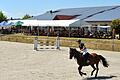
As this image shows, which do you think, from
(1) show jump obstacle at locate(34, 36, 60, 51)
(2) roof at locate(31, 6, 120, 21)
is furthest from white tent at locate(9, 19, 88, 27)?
(2) roof at locate(31, 6, 120, 21)

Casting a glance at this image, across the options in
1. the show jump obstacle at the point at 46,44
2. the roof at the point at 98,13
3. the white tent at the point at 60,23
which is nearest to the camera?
the show jump obstacle at the point at 46,44

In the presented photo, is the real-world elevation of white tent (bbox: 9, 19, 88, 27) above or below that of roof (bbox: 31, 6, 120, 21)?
below

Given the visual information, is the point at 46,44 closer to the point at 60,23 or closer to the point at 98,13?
the point at 60,23

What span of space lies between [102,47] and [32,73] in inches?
721

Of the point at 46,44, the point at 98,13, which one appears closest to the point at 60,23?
the point at 46,44

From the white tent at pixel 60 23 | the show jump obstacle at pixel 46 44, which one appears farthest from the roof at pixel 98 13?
the show jump obstacle at pixel 46 44

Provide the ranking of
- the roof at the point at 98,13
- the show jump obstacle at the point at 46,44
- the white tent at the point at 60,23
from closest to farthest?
1. the show jump obstacle at the point at 46,44
2. the white tent at the point at 60,23
3. the roof at the point at 98,13

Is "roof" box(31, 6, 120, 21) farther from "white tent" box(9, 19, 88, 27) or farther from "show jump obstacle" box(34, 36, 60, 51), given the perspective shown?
"show jump obstacle" box(34, 36, 60, 51)

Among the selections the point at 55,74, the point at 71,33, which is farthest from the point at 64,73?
the point at 71,33

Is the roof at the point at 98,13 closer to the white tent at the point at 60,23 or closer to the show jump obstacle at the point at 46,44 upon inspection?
the white tent at the point at 60,23

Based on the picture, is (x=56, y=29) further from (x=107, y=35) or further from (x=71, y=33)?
(x=107, y=35)

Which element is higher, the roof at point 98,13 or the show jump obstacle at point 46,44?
the roof at point 98,13

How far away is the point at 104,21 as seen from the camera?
64312 mm

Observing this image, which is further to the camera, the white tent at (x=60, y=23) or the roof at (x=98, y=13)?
the roof at (x=98, y=13)
